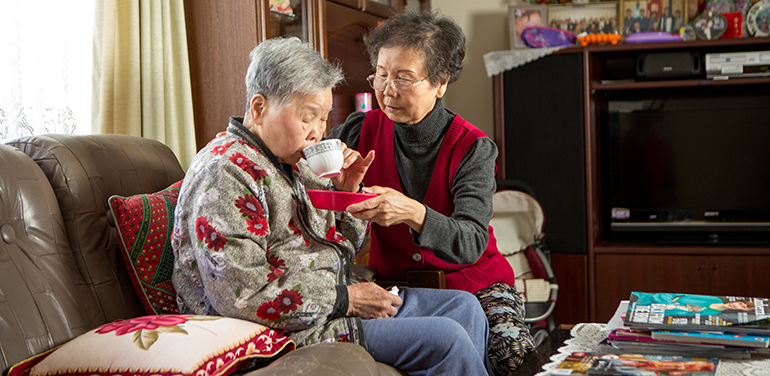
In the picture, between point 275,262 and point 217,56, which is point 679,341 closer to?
point 275,262

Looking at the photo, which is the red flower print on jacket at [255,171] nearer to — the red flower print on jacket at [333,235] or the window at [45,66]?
the red flower print on jacket at [333,235]

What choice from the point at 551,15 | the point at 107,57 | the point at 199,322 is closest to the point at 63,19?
the point at 107,57

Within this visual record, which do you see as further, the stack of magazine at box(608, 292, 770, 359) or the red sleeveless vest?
the red sleeveless vest

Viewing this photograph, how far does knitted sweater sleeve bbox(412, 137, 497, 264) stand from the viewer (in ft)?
5.04

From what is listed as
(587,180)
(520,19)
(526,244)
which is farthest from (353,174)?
(520,19)

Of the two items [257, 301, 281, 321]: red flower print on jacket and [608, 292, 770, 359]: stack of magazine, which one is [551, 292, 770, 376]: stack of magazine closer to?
[608, 292, 770, 359]: stack of magazine

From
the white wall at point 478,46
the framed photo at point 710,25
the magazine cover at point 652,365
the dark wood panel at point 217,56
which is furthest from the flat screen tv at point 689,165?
the magazine cover at point 652,365

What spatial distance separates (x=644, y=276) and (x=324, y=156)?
251 cm

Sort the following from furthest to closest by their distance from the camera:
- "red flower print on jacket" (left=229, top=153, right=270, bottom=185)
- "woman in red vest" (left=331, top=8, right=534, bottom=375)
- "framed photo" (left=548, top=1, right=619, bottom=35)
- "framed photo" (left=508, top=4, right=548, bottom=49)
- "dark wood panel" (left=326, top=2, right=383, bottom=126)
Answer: "framed photo" (left=548, top=1, right=619, bottom=35)
"framed photo" (left=508, top=4, right=548, bottom=49)
"dark wood panel" (left=326, top=2, right=383, bottom=126)
"woman in red vest" (left=331, top=8, right=534, bottom=375)
"red flower print on jacket" (left=229, top=153, right=270, bottom=185)

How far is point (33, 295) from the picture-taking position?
1229 millimetres

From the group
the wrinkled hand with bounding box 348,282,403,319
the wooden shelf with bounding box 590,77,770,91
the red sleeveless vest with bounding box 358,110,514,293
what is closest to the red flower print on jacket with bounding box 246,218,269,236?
the wrinkled hand with bounding box 348,282,403,319

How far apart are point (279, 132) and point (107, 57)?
3.89 ft

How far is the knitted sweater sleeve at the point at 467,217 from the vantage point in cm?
154

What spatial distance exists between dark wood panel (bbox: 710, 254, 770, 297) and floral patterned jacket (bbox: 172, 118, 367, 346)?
2509mm
